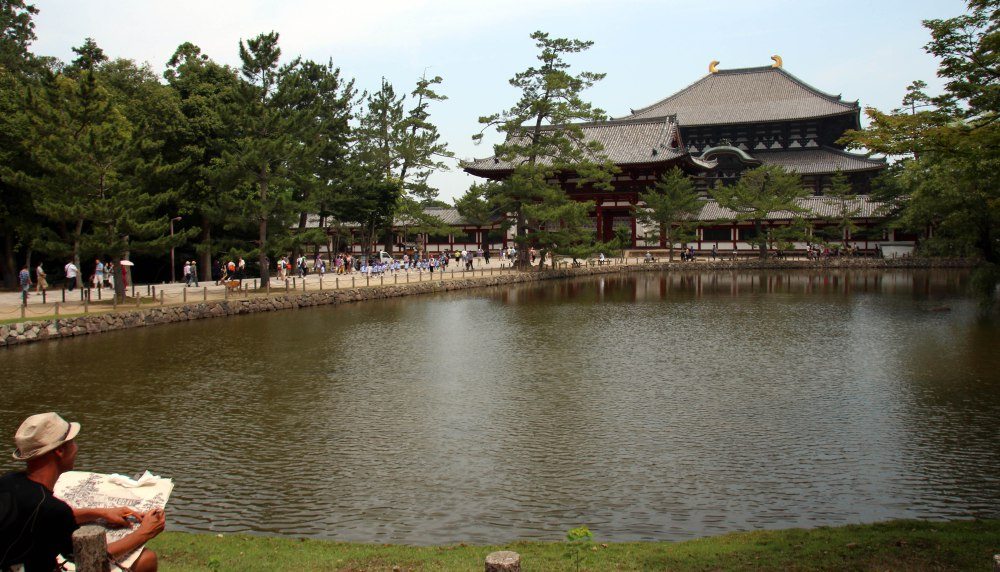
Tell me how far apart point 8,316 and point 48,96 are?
31.4 feet

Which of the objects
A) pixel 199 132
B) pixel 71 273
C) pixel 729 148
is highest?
pixel 729 148

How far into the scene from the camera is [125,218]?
26.2 meters

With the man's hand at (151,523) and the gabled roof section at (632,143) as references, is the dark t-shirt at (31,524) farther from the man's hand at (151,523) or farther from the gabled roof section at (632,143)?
the gabled roof section at (632,143)

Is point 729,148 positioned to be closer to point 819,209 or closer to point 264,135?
point 819,209

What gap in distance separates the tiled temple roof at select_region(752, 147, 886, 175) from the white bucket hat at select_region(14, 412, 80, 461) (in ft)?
212

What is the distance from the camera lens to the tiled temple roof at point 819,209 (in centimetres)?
5853

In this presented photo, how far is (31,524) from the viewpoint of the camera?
13.7ft

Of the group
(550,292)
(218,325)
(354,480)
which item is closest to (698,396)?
(354,480)

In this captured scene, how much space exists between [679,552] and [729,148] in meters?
66.1

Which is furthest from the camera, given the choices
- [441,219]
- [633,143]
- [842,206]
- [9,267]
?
[441,219]

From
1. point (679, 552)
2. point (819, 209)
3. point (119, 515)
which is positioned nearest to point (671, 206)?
point (819, 209)

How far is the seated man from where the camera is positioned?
4.14 meters

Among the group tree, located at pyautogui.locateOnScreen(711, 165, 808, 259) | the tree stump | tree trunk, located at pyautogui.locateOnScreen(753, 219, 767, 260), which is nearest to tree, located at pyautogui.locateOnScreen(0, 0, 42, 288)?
the tree stump

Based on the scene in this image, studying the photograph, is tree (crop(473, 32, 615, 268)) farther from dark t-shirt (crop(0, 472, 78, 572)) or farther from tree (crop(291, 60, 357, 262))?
dark t-shirt (crop(0, 472, 78, 572))
